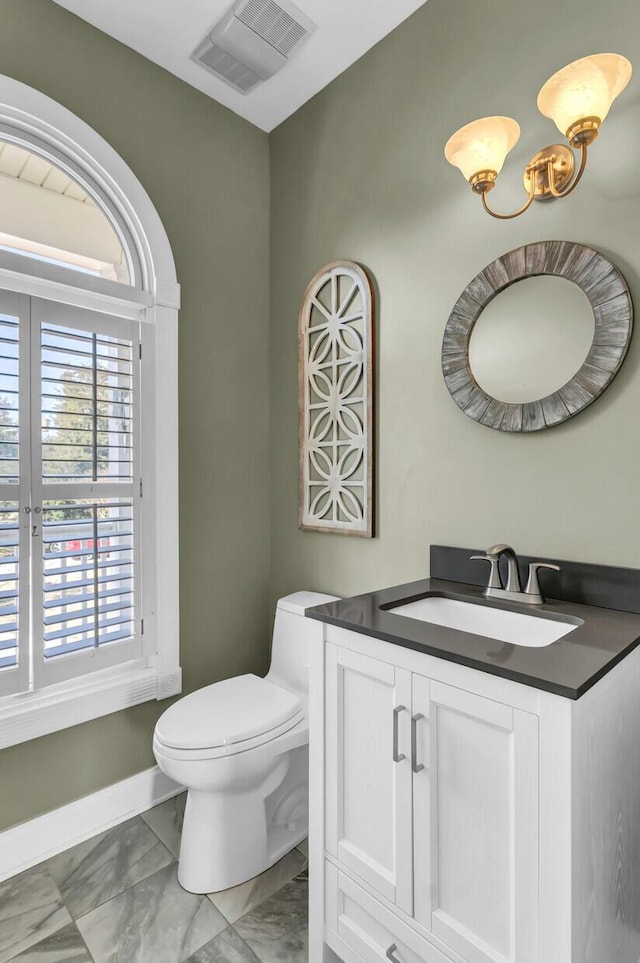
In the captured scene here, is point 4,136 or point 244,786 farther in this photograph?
point 4,136

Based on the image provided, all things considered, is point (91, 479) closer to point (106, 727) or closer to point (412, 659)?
point (106, 727)

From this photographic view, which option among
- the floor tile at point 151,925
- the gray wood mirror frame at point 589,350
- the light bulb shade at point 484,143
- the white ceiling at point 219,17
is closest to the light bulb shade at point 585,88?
the light bulb shade at point 484,143

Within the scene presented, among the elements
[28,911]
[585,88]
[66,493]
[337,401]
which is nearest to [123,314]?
[66,493]

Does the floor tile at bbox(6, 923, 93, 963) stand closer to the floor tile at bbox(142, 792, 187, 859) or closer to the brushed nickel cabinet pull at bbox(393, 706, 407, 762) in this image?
the floor tile at bbox(142, 792, 187, 859)

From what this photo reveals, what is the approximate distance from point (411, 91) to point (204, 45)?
770 mm

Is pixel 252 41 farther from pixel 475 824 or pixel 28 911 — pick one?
pixel 28 911

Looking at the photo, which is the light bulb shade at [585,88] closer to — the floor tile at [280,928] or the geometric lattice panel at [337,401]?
the geometric lattice panel at [337,401]

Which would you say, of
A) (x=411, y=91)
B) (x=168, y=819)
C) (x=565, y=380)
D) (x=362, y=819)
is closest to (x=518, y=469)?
(x=565, y=380)

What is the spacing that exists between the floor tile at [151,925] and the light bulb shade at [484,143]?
2140mm

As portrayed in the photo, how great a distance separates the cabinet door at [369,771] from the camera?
109 cm

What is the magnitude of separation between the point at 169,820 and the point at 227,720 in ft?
2.03

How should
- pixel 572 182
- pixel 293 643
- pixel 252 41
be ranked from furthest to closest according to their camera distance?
pixel 293 643 → pixel 252 41 → pixel 572 182

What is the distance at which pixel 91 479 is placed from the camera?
5.94 feet

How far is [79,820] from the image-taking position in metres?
1.75
